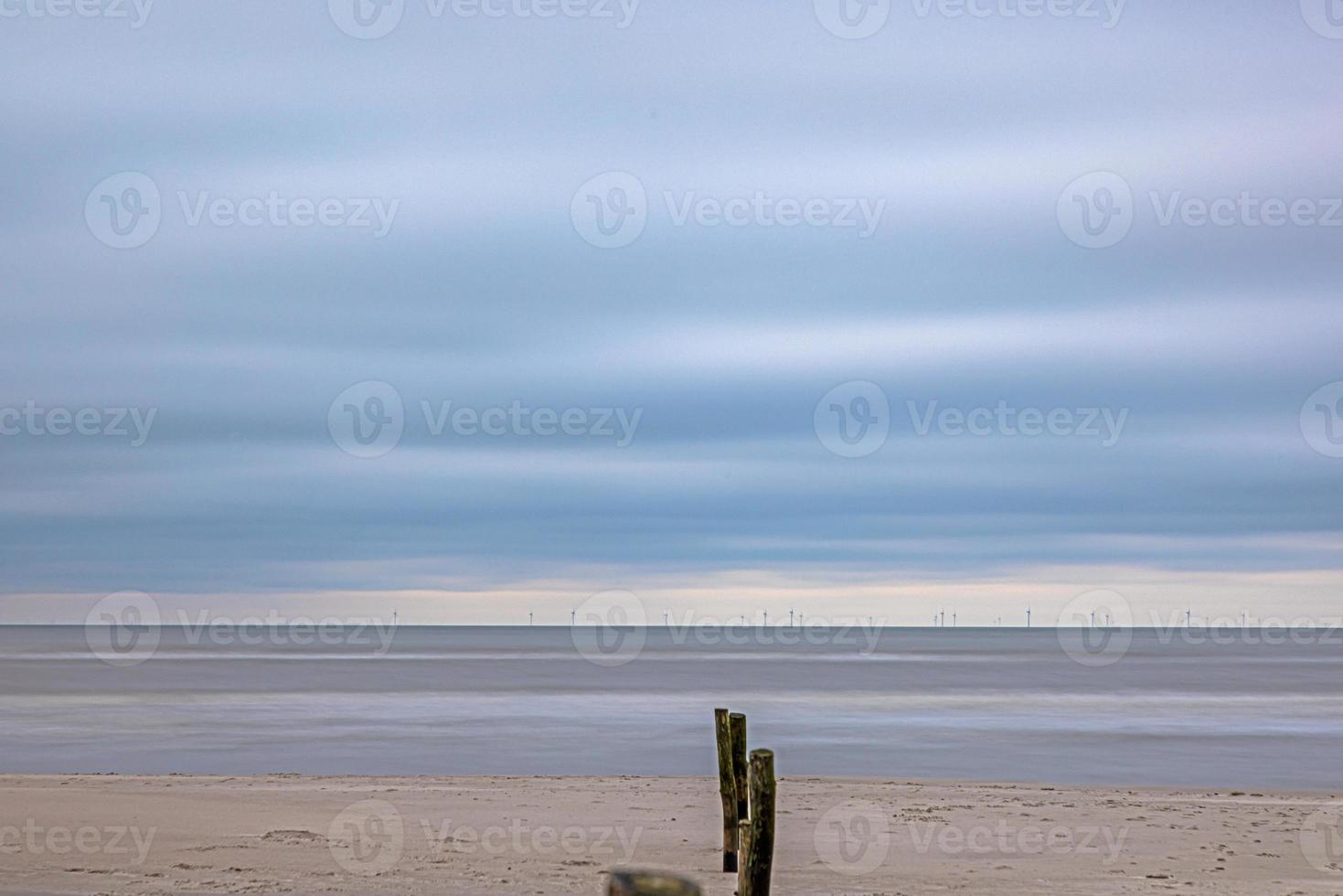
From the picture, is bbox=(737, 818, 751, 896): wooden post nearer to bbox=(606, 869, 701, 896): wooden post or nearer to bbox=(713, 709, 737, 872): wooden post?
bbox=(713, 709, 737, 872): wooden post

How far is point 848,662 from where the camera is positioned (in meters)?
108

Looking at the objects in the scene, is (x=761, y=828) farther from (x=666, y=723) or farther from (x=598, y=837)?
(x=666, y=723)

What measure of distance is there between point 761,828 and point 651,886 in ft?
29.5

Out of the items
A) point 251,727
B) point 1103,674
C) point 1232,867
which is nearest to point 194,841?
point 1232,867

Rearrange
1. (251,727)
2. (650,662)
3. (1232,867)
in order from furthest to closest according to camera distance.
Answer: (650,662)
(251,727)
(1232,867)

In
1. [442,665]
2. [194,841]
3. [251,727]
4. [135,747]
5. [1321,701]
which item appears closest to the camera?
[194,841]

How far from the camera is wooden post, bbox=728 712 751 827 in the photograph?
612 inches

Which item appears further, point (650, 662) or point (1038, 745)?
point (650, 662)

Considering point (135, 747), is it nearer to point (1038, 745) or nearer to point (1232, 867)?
point (1038, 745)

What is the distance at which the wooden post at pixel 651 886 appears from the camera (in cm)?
385

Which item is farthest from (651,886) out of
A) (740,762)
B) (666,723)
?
(666,723)

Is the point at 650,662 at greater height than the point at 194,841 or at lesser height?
greater

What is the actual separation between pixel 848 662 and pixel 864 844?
301ft

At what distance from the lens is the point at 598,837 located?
18422mm
